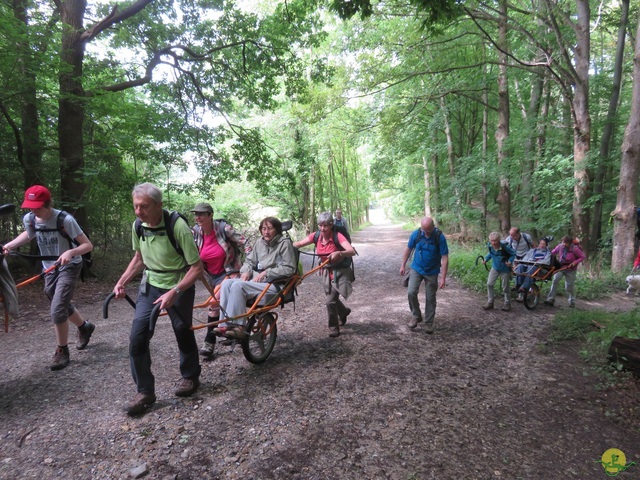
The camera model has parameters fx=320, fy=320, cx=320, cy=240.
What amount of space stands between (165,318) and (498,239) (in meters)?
6.77

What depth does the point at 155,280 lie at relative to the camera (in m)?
3.10

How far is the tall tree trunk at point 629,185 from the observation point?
8336mm

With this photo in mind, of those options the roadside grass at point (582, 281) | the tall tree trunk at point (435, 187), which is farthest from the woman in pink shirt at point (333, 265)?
the tall tree trunk at point (435, 187)

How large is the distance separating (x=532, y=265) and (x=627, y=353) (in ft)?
11.5

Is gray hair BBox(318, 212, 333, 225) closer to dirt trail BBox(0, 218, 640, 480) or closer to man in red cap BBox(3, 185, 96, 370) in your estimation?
dirt trail BBox(0, 218, 640, 480)

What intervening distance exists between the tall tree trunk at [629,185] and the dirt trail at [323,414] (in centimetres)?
634

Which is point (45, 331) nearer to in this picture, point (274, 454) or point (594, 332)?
point (274, 454)

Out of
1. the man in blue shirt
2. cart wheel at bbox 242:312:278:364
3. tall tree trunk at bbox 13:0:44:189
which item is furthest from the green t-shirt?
tall tree trunk at bbox 13:0:44:189

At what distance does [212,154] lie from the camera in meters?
11.2

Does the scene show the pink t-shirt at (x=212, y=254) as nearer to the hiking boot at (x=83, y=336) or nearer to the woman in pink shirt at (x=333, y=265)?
the woman in pink shirt at (x=333, y=265)

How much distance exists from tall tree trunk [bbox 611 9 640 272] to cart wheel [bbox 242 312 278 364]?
10076 millimetres

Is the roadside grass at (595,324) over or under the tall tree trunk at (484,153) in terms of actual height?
under

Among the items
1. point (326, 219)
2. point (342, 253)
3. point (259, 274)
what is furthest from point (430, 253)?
point (259, 274)

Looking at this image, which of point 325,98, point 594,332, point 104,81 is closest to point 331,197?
point 325,98
